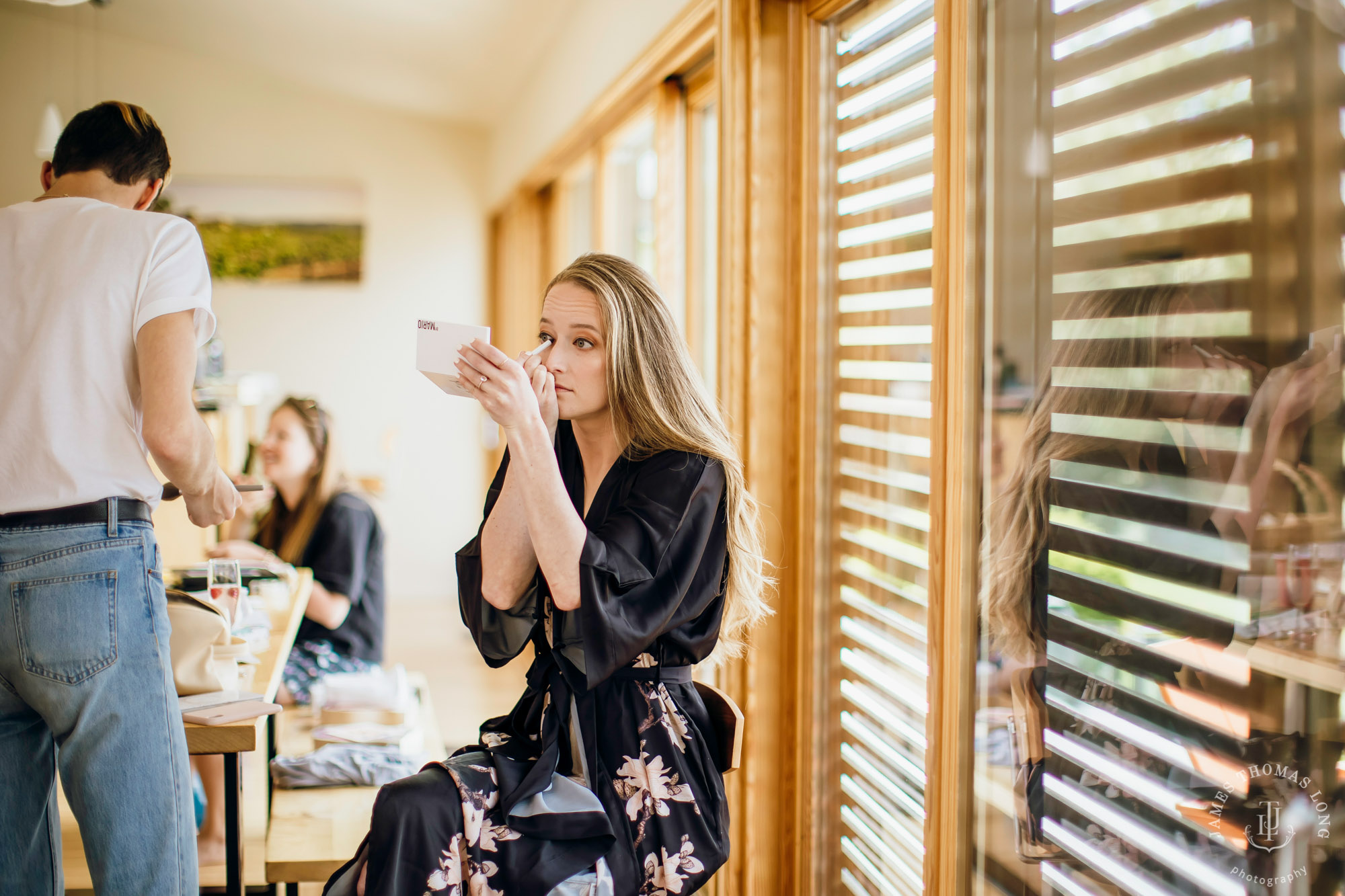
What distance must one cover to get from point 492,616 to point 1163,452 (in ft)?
3.05

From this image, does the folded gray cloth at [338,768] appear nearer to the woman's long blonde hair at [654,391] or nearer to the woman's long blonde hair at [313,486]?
the woman's long blonde hair at [313,486]

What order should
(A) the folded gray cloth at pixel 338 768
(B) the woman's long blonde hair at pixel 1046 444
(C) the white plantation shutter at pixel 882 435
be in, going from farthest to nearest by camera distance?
1. (A) the folded gray cloth at pixel 338 768
2. (C) the white plantation shutter at pixel 882 435
3. (B) the woman's long blonde hair at pixel 1046 444

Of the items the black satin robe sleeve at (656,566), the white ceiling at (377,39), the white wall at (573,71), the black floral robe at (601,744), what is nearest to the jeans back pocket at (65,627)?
the black floral robe at (601,744)

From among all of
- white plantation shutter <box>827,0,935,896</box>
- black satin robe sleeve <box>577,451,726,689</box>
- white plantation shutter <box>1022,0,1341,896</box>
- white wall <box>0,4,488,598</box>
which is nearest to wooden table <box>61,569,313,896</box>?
black satin robe sleeve <box>577,451,726,689</box>

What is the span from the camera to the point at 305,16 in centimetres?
411

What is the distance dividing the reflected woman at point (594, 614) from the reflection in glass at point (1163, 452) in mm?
420

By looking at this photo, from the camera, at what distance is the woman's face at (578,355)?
142 cm

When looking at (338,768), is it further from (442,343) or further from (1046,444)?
(1046,444)

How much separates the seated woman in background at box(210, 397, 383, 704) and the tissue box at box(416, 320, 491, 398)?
1455mm

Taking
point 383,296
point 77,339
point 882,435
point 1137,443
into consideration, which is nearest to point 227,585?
point 77,339

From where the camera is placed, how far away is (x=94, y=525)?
4.29 ft

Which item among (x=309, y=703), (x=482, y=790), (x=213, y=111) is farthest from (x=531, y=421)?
(x=213, y=111)

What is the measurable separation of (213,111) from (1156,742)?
217 inches

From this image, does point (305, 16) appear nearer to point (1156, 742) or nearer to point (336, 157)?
point (336, 157)
